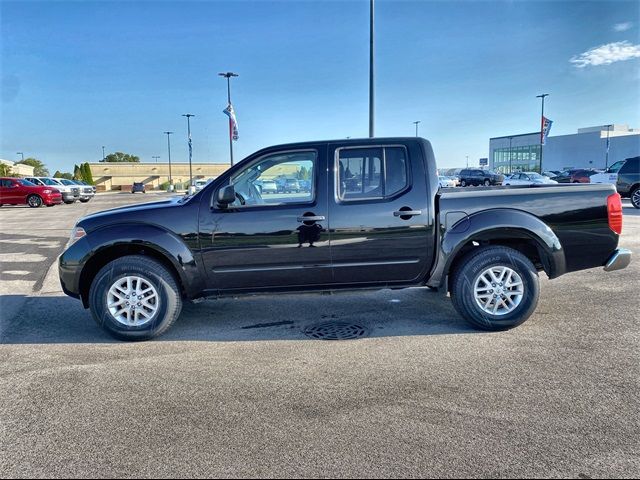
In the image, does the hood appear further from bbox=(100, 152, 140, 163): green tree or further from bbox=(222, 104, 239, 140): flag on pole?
bbox=(100, 152, 140, 163): green tree

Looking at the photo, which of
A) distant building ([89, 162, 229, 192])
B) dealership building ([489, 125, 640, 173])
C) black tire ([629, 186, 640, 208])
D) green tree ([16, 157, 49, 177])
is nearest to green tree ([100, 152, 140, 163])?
green tree ([16, 157, 49, 177])

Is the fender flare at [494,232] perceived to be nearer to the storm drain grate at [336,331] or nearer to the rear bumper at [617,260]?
the rear bumper at [617,260]

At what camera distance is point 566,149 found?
274 feet

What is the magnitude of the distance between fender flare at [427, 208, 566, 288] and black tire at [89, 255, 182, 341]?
273 cm

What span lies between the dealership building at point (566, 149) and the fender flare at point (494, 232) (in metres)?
77.9

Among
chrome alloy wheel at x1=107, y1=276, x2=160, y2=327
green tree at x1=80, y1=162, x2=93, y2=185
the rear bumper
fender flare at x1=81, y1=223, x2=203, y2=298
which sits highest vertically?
green tree at x1=80, y1=162, x2=93, y2=185

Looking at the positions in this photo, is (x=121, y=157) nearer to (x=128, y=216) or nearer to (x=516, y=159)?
(x=516, y=159)

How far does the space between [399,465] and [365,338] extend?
2034mm

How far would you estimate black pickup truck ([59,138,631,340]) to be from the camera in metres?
4.59

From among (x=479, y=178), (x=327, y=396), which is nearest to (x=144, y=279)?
(x=327, y=396)

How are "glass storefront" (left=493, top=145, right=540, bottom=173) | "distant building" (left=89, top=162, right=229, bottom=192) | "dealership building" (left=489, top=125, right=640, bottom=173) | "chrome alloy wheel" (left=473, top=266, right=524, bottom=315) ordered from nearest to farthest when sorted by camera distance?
Result: 1. "chrome alloy wheel" (left=473, top=266, right=524, bottom=315)
2. "dealership building" (left=489, top=125, right=640, bottom=173)
3. "distant building" (left=89, top=162, right=229, bottom=192)
4. "glass storefront" (left=493, top=145, right=540, bottom=173)

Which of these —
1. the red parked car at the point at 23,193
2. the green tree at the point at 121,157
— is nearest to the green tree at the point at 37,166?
the green tree at the point at 121,157

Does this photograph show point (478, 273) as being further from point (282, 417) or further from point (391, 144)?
point (282, 417)

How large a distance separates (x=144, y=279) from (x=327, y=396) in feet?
7.49
